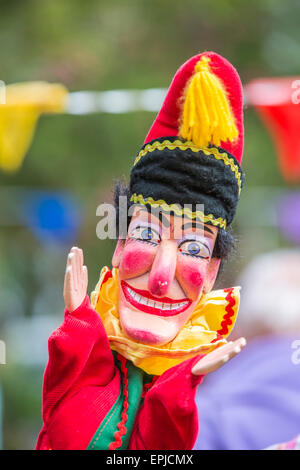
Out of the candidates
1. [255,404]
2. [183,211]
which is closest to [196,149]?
[183,211]

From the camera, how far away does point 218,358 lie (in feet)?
3.67

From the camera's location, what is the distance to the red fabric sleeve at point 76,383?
1224 mm

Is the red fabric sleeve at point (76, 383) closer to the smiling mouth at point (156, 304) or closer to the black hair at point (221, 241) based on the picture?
the smiling mouth at point (156, 304)

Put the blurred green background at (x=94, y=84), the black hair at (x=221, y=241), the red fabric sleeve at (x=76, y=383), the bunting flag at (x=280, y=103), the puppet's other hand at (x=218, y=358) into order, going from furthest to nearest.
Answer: the blurred green background at (x=94, y=84) → the bunting flag at (x=280, y=103) → the black hair at (x=221, y=241) → the red fabric sleeve at (x=76, y=383) → the puppet's other hand at (x=218, y=358)

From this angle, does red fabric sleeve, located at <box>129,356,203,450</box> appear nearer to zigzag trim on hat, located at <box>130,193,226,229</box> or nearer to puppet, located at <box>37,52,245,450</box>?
puppet, located at <box>37,52,245,450</box>

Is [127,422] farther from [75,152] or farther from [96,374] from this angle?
[75,152]

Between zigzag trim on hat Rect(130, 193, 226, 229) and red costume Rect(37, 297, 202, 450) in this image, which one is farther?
zigzag trim on hat Rect(130, 193, 226, 229)

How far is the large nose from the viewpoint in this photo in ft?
4.13

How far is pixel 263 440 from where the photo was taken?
89.4 inches

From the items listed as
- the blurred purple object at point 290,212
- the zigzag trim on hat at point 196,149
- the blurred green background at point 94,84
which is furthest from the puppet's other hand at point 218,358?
the blurred purple object at point 290,212

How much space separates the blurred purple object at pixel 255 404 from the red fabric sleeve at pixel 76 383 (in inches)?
36.1

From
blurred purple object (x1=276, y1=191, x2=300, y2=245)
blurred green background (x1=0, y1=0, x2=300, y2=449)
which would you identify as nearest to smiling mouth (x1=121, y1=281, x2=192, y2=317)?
Result: blurred green background (x1=0, y1=0, x2=300, y2=449)

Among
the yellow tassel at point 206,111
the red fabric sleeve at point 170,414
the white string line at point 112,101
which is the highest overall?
the white string line at point 112,101

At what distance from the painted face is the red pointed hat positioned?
33mm
